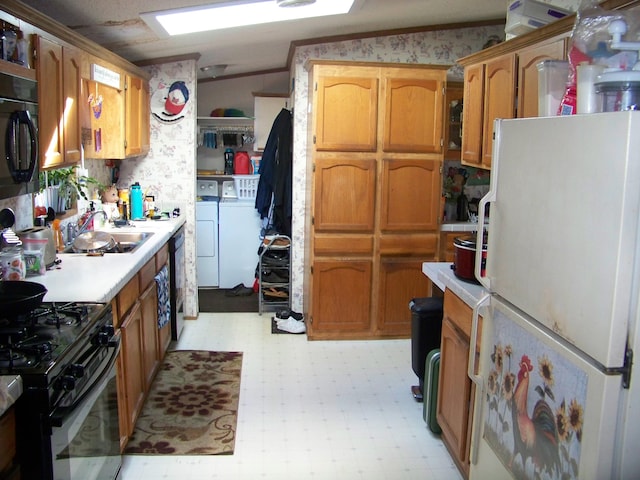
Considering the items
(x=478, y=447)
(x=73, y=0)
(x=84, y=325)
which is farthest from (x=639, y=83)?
(x=73, y=0)

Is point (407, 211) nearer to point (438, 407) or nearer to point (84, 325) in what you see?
point (438, 407)

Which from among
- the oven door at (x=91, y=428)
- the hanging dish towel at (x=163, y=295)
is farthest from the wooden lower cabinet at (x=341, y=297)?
the oven door at (x=91, y=428)

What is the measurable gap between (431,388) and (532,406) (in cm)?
138

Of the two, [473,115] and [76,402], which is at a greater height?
[473,115]

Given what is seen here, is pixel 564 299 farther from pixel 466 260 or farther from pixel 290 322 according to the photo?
pixel 290 322

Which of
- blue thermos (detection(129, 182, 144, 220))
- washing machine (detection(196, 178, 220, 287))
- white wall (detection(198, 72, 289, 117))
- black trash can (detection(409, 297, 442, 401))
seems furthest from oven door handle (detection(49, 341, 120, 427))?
white wall (detection(198, 72, 289, 117))

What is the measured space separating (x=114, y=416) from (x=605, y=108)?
6.80ft

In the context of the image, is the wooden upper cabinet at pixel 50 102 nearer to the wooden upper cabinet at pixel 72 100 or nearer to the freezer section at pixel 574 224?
the wooden upper cabinet at pixel 72 100

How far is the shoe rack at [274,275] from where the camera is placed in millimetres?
5023

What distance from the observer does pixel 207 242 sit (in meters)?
5.78

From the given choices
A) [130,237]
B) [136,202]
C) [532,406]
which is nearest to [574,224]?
[532,406]

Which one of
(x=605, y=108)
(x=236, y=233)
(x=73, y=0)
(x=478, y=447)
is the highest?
(x=73, y=0)

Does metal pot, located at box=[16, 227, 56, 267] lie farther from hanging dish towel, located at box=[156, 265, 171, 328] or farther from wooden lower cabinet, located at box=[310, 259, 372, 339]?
wooden lower cabinet, located at box=[310, 259, 372, 339]

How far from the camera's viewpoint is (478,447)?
7.11ft
